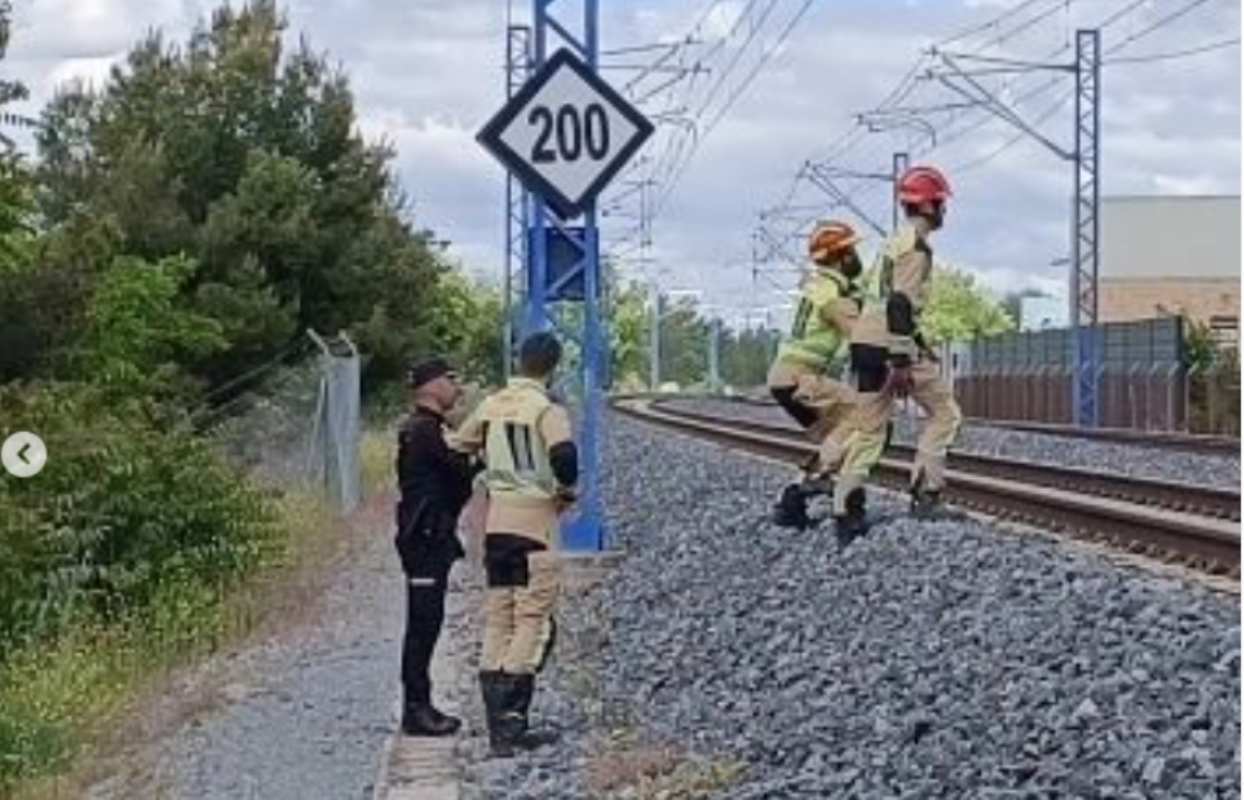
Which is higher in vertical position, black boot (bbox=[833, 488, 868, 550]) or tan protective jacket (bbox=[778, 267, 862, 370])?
tan protective jacket (bbox=[778, 267, 862, 370])

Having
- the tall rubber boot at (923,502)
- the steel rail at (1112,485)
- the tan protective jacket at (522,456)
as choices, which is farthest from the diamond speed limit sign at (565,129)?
the steel rail at (1112,485)

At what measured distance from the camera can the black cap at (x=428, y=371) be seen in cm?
1214

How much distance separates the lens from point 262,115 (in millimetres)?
49406

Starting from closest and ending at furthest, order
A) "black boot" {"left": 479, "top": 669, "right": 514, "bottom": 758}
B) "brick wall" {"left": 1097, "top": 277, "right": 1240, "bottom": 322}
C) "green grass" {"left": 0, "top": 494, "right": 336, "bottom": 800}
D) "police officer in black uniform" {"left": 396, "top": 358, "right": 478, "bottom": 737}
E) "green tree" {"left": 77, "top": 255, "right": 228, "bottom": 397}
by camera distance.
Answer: "black boot" {"left": 479, "top": 669, "right": 514, "bottom": 758}, "police officer in black uniform" {"left": 396, "top": 358, "right": 478, "bottom": 737}, "green grass" {"left": 0, "top": 494, "right": 336, "bottom": 800}, "green tree" {"left": 77, "top": 255, "right": 228, "bottom": 397}, "brick wall" {"left": 1097, "top": 277, "right": 1240, "bottom": 322}

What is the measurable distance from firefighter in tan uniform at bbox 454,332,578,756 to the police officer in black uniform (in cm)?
20

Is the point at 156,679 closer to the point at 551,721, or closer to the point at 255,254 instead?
the point at 551,721

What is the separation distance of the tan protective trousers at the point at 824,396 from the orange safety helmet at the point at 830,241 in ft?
2.55

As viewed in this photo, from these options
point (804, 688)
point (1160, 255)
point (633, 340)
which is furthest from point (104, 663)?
point (633, 340)

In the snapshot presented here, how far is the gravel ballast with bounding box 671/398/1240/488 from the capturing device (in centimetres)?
3344

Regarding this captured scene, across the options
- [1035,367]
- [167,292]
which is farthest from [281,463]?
[1035,367]

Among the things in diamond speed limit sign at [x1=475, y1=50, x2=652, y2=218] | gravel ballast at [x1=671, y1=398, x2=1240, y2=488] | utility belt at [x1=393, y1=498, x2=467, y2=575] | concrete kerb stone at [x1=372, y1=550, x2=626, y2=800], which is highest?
diamond speed limit sign at [x1=475, y1=50, x2=652, y2=218]

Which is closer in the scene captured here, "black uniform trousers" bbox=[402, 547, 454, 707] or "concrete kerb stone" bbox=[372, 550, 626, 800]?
"concrete kerb stone" bbox=[372, 550, 626, 800]

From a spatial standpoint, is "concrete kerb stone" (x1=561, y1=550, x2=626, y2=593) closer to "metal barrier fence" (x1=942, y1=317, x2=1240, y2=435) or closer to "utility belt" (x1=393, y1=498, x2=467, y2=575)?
"utility belt" (x1=393, y1=498, x2=467, y2=575)

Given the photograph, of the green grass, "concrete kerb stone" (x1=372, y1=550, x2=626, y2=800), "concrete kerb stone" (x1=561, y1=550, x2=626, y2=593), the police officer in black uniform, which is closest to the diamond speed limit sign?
"concrete kerb stone" (x1=372, y1=550, x2=626, y2=800)
